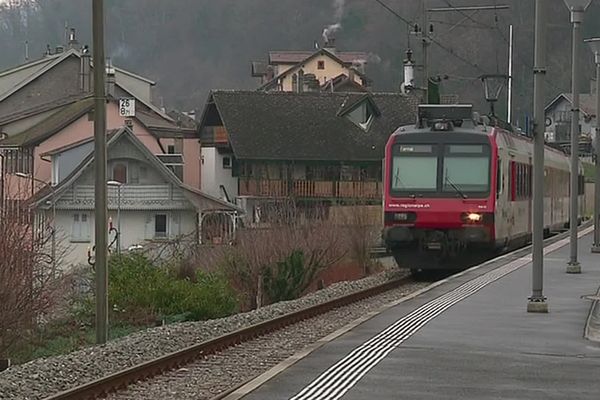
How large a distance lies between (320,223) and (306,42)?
235 ft

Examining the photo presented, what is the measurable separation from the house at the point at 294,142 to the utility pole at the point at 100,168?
142 ft

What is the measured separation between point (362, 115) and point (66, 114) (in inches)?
612

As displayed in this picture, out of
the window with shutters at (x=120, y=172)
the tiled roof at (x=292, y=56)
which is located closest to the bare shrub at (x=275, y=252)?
the window with shutters at (x=120, y=172)

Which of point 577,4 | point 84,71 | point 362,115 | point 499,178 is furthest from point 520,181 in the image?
point 84,71

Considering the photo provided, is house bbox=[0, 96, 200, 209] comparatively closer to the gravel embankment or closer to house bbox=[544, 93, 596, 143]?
house bbox=[544, 93, 596, 143]

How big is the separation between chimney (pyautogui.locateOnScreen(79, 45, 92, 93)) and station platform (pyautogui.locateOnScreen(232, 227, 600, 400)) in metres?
51.6

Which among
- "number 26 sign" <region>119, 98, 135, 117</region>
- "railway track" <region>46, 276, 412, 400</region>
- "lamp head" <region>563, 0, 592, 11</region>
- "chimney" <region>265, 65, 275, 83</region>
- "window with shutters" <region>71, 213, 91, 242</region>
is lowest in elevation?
"railway track" <region>46, 276, 412, 400</region>

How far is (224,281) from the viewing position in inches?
1152

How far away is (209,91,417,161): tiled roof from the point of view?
205ft

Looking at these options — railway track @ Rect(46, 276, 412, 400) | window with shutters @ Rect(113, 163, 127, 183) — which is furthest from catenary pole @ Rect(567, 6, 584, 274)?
window with shutters @ Rect(113, 163, 127, 183)

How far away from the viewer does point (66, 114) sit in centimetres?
6456

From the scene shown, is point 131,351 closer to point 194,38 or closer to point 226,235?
point 226,235

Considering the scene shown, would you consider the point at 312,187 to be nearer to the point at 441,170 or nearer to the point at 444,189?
the point at 441,170

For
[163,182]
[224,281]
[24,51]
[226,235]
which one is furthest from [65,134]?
[24,51]
